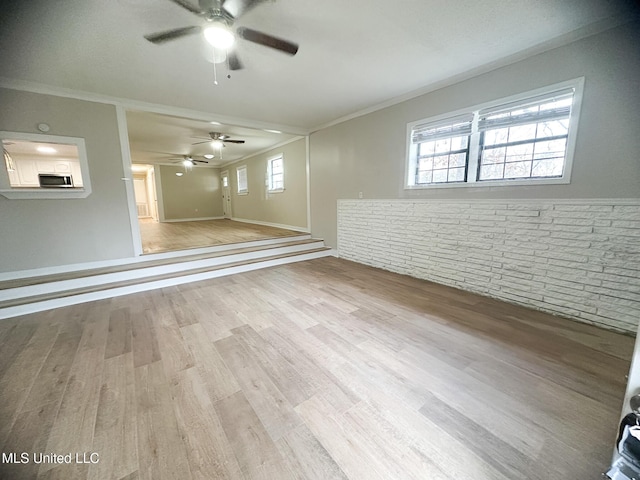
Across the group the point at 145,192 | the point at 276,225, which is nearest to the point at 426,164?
the point at 276,225

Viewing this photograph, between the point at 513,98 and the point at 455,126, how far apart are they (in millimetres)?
644

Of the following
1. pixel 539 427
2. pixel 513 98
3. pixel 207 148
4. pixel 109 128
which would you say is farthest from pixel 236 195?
pixel 539 427

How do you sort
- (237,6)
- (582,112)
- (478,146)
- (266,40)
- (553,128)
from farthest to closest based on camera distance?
(478,146)
(553,128)
(582,112)
(266,40)
(237,6)

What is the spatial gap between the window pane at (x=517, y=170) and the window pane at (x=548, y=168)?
0.05 meters

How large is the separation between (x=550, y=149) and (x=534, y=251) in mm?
1100

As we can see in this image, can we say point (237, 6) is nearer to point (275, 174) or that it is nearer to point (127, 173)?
point (127, 173)

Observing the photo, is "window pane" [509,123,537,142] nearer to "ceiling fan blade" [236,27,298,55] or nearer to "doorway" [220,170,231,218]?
"ceiling fan blade" [236,27,298,55]

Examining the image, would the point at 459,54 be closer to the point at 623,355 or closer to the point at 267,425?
the point at 623,355

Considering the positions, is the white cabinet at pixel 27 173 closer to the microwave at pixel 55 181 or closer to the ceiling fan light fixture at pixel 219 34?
the microwave at pixel 55 181

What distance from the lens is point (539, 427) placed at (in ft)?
4.26

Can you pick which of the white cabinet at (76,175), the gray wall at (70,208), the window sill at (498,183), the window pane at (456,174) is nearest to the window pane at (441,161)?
the window pane at (456,174)

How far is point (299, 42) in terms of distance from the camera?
239 cm

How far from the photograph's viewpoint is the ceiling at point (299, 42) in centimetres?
195

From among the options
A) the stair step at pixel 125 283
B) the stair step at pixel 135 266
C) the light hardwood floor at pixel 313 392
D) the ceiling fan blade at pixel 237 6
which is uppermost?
the ceiling fan blade at pixel 237 6
